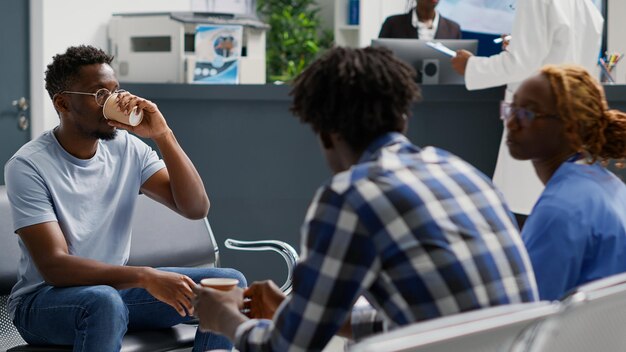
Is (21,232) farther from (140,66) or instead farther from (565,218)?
(140,66)

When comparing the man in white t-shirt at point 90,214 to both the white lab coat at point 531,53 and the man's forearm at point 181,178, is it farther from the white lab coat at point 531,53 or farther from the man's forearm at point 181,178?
the white lab coat at point 531,53

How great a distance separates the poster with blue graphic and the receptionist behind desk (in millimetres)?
770

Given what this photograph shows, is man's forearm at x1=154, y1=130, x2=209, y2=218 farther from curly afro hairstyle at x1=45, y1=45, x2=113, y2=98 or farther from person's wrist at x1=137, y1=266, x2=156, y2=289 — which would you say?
person's wrist at x1=137, y1=266, x2=156, y2=289

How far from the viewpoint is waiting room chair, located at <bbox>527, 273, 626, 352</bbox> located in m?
1.19

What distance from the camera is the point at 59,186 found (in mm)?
2207

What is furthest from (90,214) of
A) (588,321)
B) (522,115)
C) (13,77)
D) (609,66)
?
(609,66)

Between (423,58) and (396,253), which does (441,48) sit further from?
(396,253)

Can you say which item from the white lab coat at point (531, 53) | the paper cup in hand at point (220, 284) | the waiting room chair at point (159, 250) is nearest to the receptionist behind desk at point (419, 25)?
the white lab coat at point (531, 53)

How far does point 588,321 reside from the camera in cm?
126

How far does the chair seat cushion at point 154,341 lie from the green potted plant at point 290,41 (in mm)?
4585

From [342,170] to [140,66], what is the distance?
3.28 m

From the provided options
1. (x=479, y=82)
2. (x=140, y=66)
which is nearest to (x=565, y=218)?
(x=479, y=82)

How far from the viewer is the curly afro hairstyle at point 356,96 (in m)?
1.37

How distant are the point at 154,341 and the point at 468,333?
4.12ft
